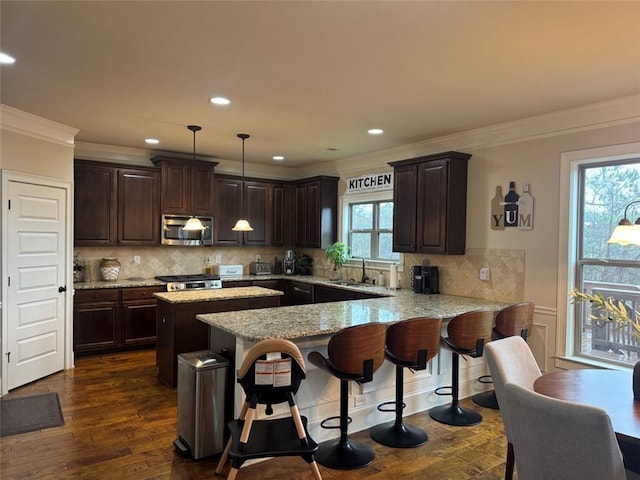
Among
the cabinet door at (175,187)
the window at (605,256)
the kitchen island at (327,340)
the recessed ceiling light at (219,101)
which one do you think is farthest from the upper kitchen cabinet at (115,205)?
the window at (605,256)

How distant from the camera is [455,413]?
3.67 metres

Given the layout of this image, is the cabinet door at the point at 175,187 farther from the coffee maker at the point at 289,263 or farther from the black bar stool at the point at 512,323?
the black bar stool at the point at 512,323

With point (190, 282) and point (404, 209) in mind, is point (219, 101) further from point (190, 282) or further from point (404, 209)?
point (190, 282)

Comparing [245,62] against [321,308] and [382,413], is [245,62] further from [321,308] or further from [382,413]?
[382,413]

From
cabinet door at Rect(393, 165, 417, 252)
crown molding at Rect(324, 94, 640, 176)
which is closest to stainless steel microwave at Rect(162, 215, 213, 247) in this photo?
crown molding at Rect(324, 94, 640, 176)

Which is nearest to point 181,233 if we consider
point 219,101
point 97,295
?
point 97,295

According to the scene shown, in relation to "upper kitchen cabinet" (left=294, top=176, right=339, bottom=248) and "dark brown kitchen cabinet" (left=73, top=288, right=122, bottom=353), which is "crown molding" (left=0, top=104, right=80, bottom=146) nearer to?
"dark brown kitchen cabinet" (left=73, top=288, right=122, bottom=353)

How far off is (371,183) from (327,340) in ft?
11.0

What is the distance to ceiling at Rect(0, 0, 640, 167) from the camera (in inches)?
88.0

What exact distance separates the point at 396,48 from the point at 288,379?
6.56 feet

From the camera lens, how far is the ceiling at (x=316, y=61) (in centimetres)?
223

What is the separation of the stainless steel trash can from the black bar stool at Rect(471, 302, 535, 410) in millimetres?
2273

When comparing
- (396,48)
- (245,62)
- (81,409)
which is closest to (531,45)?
(396,48)

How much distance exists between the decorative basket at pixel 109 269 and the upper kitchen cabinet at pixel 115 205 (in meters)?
0.26
